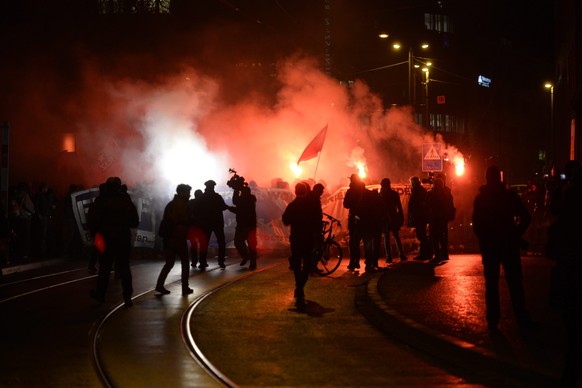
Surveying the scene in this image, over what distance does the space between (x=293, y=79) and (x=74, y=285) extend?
28.7 metres

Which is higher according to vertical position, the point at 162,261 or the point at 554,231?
the point at 554,231

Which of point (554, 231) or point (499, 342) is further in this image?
point (499, 342)

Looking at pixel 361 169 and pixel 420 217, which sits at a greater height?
pixel 361 169

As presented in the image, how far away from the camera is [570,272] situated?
22.1ft

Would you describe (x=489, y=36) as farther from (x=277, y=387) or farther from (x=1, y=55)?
(x=277, y=387)

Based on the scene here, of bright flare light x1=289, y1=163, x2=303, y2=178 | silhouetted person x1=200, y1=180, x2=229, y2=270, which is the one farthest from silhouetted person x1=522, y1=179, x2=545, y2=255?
bright flare light x1=289, y1=163, x2=303, y2=178

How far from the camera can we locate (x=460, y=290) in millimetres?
13672

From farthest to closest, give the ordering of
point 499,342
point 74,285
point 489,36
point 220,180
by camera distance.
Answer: point 489,36
point 220,180
point 74,285
point 499,342

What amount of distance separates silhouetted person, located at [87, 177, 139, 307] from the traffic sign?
1501 cm

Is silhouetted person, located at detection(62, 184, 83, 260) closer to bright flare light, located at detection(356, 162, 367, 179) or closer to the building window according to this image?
bright flare light, located at detection(356, 162, 367, 179)

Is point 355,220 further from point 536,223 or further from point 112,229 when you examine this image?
point 112,229

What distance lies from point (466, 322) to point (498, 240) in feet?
3.43

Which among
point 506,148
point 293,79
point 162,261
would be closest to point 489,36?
point 506,148

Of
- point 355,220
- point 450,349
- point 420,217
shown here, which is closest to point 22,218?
point 355,220
